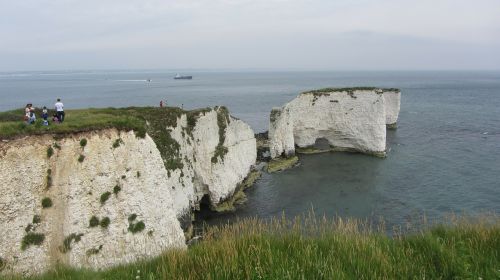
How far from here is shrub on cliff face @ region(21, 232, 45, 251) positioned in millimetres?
17453

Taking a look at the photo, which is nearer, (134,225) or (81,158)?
(81,158)

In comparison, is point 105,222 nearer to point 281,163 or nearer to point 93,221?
point 93,221

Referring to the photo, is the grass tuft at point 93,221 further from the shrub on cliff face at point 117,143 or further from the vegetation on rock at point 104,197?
the shrub on cliff face at point 117,143

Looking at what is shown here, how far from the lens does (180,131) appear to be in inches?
1184

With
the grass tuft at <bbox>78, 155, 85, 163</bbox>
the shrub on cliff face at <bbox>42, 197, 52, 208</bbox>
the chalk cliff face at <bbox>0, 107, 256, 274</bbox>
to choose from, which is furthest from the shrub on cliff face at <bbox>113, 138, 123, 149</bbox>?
the shrub on cliff face at <bbox>42, 197, 52, 208</bbox>

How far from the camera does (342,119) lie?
176ft

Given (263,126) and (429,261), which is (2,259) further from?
(263,126)

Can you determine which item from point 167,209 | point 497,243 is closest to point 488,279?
point 497,243

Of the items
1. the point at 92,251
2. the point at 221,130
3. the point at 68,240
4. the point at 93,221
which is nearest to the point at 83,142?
the point at 93,221

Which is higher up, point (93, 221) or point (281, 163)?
point (93, 221)

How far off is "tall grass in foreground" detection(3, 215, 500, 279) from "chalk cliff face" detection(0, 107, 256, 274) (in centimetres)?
787

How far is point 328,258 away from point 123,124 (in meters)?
16.3

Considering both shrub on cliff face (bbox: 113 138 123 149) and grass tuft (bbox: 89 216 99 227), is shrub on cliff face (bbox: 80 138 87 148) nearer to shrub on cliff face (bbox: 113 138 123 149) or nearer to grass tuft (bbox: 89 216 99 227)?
shrub on cliff face (bbox: 113 138 123 149)

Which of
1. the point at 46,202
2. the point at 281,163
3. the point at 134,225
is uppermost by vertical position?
the point at 46,202
